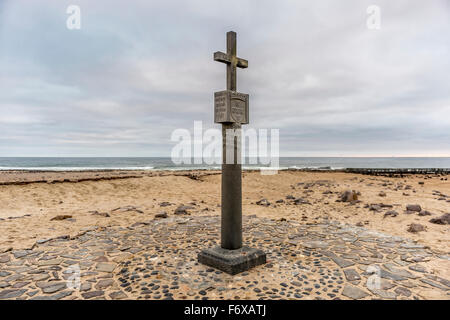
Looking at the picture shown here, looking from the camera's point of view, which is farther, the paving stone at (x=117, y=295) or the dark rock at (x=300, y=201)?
the dark rock at (x=300, y=201)

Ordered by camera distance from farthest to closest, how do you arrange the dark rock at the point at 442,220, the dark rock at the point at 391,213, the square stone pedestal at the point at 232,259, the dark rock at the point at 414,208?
the dark rock at the point at 414,208 → the dark rock at the point at 391,213 → the dark rock at the point at 442,220 → the square stone pedestal at the point at 232,259

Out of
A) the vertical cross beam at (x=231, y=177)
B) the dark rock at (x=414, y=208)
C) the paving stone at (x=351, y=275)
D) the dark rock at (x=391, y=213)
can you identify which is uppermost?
the vertical cross beam at (x=231, y=177)

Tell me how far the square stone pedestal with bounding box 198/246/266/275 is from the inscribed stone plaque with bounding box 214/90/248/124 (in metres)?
2.55

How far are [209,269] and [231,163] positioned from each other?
2.03 metres

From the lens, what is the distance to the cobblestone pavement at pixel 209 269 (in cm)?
402

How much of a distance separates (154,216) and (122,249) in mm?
3467

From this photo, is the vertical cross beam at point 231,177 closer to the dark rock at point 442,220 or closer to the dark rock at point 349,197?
the dark rock at point 442,220

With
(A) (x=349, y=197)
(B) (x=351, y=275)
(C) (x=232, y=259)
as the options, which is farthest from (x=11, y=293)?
(A) (x=349, y=197)

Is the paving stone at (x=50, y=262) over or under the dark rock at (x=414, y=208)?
under

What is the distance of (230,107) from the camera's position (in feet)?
16.4

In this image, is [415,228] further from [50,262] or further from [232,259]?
[50,262]

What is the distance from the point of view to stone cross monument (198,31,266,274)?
197 inches

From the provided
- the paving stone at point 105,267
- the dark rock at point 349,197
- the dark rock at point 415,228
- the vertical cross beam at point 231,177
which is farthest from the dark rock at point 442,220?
the paving stone at point 105,267
